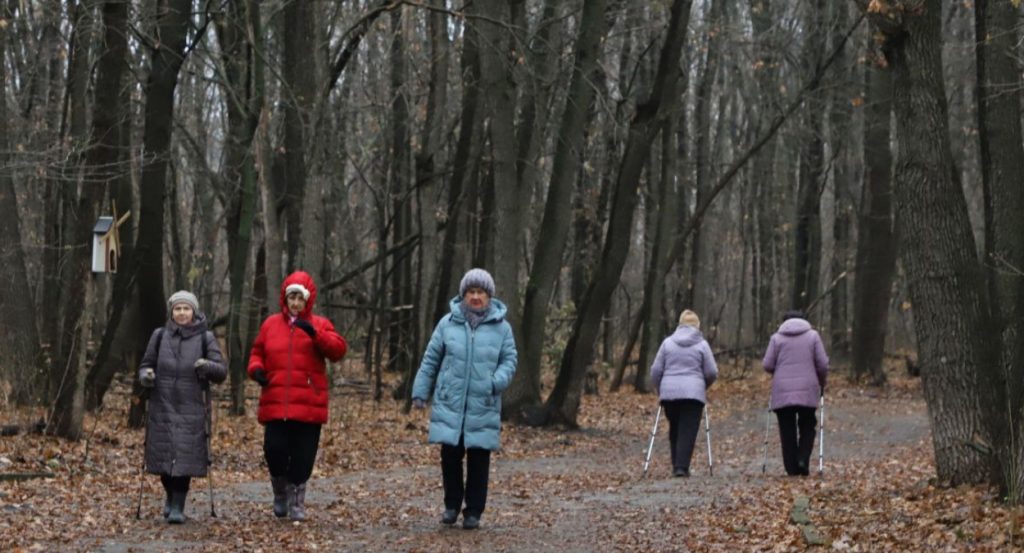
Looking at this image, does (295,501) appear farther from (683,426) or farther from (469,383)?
(683,426)

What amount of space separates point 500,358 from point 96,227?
563cm

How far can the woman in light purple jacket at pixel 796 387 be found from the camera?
1655cm

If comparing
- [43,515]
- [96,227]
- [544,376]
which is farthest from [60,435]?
[544,376]

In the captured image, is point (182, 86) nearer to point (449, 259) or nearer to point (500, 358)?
point (449, 259)

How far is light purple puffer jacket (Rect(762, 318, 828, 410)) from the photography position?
54.2 ft

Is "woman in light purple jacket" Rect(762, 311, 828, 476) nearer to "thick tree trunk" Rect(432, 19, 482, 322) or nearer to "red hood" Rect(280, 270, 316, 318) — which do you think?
"red hood" Rect(280, 270, 316, 318)

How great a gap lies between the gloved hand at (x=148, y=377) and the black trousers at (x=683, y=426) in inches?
275

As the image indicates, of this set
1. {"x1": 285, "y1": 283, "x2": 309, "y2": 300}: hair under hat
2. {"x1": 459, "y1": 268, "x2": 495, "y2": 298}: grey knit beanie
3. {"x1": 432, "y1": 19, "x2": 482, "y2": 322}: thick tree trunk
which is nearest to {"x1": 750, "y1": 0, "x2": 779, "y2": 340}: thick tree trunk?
{"x1": 432, "y1": 19, "x2": 482, "y2": 322}: thick tree trunk

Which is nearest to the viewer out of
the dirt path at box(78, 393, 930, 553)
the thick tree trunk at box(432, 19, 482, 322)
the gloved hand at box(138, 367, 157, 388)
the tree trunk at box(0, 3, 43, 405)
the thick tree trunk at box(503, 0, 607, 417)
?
the dirt path at box(78, 393, 930, 553)

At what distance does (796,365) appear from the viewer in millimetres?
16719

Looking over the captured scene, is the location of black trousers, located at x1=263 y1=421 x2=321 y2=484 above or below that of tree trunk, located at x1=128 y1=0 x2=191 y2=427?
below

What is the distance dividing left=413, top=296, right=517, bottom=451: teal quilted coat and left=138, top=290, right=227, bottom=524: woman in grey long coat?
162 cm

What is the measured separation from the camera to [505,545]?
10.5 meters

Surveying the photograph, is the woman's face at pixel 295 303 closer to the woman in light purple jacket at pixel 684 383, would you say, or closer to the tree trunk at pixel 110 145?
the tree trunk at pixel 110 145
